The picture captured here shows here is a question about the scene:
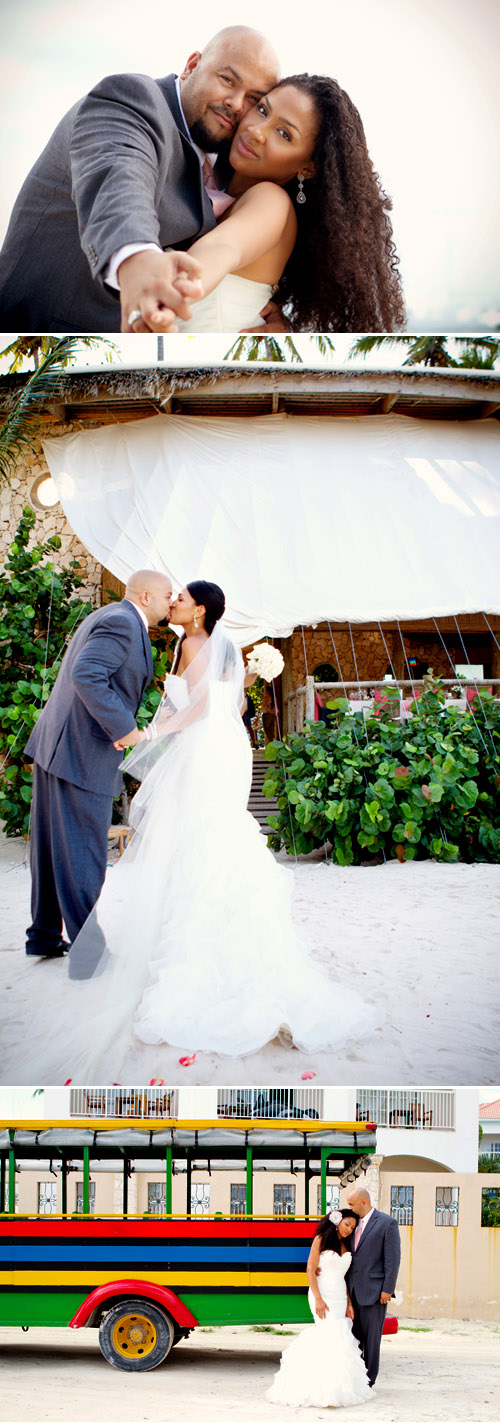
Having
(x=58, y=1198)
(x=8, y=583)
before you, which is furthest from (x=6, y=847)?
(x=58, y=1198)

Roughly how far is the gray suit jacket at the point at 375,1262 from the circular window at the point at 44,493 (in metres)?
2.37

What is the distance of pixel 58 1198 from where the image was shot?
3.38 metres

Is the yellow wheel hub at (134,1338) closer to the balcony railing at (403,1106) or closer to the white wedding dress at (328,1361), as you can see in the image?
the white wedding dress at (328,1361)

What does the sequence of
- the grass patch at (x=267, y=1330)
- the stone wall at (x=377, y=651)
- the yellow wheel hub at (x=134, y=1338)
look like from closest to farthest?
the stone wall at (x=377, y=651) → the yellow wheel hub at (x=134, y=1338) → the grass patch at (x=267, y=1330)

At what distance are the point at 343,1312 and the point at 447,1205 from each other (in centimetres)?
134

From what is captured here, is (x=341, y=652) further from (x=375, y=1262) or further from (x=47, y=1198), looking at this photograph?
(x=47, y=1198)

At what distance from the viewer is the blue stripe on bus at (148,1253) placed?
328cm

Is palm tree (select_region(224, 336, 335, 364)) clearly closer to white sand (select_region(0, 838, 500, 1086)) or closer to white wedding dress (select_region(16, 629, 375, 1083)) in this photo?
white wedding dress (select_region(16, 629, 375, 1083))

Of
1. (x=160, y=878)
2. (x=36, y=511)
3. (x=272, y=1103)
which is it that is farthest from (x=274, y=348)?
(x=272, y=1103)

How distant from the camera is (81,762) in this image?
3023 mm

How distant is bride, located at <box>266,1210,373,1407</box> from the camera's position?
9.61 ft

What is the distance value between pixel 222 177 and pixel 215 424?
700mm

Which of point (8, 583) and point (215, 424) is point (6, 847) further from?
point (215, 424)

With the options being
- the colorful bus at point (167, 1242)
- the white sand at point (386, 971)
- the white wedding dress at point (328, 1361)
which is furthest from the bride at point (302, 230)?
the white wedding dress at point (328, 1361)
